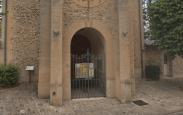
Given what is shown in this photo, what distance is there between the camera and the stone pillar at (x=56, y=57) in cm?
541

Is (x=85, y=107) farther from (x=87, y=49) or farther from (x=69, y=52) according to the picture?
(x=87, y=49)

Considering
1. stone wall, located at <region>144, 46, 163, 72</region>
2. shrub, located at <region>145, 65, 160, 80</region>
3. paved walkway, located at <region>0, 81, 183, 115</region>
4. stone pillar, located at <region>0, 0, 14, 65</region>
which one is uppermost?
stone pillar, located at <region>0, 0, 14, 65</region>

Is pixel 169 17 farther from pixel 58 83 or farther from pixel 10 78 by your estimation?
pixel 10 78

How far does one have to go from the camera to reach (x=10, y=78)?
7.81 meters

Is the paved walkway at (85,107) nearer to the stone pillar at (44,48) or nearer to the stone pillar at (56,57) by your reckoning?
the stone pillar at (56,57)

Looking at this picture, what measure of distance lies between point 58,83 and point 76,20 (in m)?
3.41

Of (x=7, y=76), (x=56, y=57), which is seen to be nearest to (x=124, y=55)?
(x=56, y=57)

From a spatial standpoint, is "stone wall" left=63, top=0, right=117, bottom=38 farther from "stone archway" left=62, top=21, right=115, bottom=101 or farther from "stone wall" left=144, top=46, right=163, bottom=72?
"stone wall" left=144, top=46, right=163, bottom=72

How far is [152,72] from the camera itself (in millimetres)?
10695

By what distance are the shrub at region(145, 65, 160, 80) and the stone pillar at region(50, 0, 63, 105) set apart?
8660 mm

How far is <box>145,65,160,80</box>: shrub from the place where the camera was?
10.7 metres

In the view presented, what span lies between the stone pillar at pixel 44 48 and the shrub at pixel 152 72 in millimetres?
8950

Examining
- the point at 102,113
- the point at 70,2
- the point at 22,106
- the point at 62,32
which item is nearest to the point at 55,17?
the point at 62,32

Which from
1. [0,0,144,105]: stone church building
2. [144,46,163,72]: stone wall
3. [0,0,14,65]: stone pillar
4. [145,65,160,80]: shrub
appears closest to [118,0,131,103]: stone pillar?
[0,0,144,105]: stone church building
